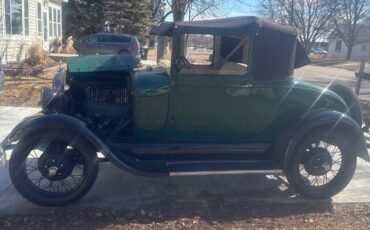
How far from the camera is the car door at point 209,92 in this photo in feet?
14.5

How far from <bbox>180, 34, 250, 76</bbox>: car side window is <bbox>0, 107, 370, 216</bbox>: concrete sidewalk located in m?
1.37

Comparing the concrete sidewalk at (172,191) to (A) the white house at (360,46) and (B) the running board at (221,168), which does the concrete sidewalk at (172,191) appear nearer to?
(B) the running board at (221,168)

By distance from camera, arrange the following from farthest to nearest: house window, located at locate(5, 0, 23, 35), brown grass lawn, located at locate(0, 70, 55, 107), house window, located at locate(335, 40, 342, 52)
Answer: house window, located at locate(335, 40, 342, 52) → house window, located at locate(5, 0, 23, 35) → brown grass lawn, located at locate(0, 70, 55, 107)

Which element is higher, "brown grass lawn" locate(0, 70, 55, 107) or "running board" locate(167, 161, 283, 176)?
"running board" locate(167, 161, 283, 176)

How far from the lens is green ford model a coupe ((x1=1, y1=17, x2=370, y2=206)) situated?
4.30 metres

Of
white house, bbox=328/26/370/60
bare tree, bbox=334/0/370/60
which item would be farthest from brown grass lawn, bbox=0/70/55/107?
white house, bbox=328/26/370/60

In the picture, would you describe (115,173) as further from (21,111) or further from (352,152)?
(21,111)

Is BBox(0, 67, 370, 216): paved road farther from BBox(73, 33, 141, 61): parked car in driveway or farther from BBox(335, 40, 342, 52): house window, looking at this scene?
BBox(335, 40, 342, 52): house window

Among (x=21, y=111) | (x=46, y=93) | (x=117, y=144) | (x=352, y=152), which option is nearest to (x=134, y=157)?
(x=117, y=144)

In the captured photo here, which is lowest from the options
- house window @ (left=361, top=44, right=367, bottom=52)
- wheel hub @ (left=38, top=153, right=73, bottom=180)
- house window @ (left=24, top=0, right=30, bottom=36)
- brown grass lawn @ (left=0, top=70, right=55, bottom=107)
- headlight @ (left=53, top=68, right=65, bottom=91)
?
brown grass lawn @ (left=0, top=70, right=55, bottom=107)

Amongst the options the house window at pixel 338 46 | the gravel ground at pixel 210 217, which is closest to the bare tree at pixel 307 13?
the gravel ground at pixel 210 217

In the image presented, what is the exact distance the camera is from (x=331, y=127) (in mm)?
4508

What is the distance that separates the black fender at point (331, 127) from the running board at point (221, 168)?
0.24 m

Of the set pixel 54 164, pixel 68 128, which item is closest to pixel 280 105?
pixel 68 128
